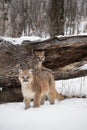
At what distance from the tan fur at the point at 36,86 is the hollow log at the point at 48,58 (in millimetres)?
609

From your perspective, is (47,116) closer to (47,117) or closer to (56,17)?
(47,117)

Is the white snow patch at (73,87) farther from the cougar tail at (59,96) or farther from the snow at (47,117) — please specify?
the snow at (47,117)

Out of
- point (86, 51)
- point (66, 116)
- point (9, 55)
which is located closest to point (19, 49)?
point (9, 55)

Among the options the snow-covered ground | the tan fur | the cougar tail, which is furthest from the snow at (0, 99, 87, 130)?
the cougar tail

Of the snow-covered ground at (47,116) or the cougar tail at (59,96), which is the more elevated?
the cougar tail at (59,96)

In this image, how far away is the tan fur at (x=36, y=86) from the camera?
7.64 meters

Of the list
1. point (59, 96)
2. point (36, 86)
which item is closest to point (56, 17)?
point (59, 96)

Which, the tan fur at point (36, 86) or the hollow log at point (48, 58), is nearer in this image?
the tan fur at point (36, 86)

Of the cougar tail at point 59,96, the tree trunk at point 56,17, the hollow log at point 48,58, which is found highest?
the tree trunk at point 56,17

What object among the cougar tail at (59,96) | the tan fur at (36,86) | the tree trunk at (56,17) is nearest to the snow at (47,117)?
the tan fur at (36,86)

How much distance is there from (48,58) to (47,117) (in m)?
2.52

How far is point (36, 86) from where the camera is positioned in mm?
7754

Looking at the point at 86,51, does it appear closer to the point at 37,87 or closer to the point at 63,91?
the point at 63,91

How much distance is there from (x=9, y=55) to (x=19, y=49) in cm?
25
